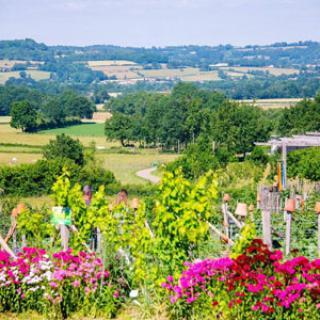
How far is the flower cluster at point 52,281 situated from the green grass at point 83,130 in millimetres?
83789

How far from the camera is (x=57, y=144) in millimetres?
53188

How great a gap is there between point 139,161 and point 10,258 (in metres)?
56.8

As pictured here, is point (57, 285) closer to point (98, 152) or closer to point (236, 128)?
point (236, 128)

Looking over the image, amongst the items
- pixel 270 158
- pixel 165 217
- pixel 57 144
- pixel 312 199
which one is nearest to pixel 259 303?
pixel 165 217

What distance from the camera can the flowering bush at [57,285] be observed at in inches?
374

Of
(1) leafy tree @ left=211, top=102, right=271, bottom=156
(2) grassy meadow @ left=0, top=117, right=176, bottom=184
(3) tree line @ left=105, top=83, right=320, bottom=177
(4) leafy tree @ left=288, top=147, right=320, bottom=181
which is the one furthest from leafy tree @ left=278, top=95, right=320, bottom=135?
(4) leafy tree @ left=288, top=147, right=320, bottom=181

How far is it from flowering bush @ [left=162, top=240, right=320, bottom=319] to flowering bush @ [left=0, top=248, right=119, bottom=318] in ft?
3.02

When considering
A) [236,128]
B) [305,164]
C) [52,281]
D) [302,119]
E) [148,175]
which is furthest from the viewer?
[302,119]

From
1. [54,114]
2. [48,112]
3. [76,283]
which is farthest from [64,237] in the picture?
[48,112]

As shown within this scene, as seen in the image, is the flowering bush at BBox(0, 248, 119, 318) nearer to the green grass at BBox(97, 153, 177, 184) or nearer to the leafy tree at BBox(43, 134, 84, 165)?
the leafy tree at BBox(43, 134, 84, 165)

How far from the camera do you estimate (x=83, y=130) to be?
10044 centimetres

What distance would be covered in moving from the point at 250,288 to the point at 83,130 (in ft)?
305

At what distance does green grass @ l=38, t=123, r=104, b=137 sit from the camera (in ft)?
311

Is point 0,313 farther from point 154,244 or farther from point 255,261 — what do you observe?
point 255,261
